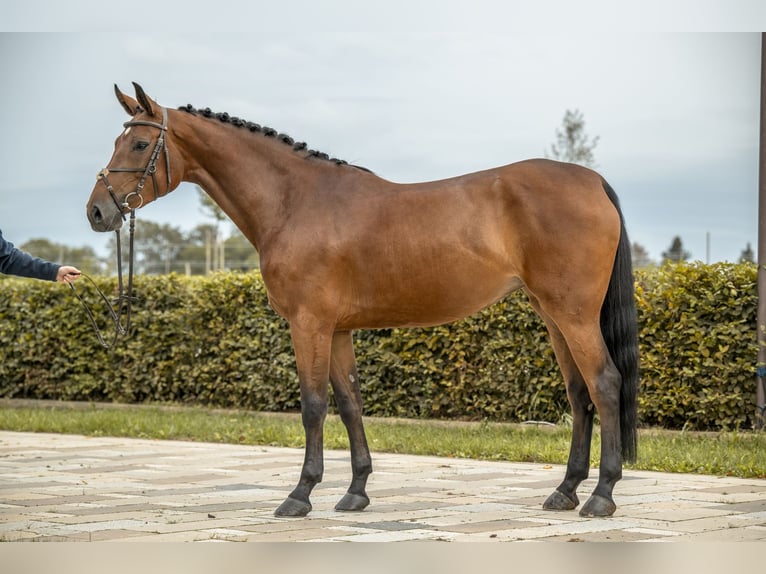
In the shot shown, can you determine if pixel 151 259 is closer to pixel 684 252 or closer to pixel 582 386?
pixel 684 252

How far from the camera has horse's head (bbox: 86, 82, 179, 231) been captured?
5.69 metres

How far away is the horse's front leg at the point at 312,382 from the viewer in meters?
5.58

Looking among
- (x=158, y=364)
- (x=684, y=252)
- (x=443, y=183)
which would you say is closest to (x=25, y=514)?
(x=443, y=183)

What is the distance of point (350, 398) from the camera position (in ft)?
19.4

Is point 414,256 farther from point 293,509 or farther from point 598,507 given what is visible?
point 598,507

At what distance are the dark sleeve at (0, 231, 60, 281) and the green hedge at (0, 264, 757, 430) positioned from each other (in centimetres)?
486

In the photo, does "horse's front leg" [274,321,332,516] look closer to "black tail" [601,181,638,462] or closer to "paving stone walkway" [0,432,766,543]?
"paving stone walkway" [0,432,766,543]

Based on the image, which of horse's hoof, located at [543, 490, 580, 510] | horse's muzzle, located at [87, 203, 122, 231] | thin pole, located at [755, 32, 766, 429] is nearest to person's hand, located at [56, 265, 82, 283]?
horse's muzzle, located at [87, 203, 122, 231]

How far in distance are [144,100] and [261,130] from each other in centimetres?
73

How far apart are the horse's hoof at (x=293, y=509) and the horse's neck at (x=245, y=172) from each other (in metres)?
1.50

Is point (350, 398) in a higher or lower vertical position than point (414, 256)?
lower

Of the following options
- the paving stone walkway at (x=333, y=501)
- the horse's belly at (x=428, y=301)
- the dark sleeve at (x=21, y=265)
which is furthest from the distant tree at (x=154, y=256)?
the horse's belly at (x=428, y=301)

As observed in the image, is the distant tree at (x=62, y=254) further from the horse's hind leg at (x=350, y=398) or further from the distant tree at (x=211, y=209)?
the horse's hind leg at (x=350, y=398)

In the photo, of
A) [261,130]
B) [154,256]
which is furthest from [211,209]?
[261,130]
